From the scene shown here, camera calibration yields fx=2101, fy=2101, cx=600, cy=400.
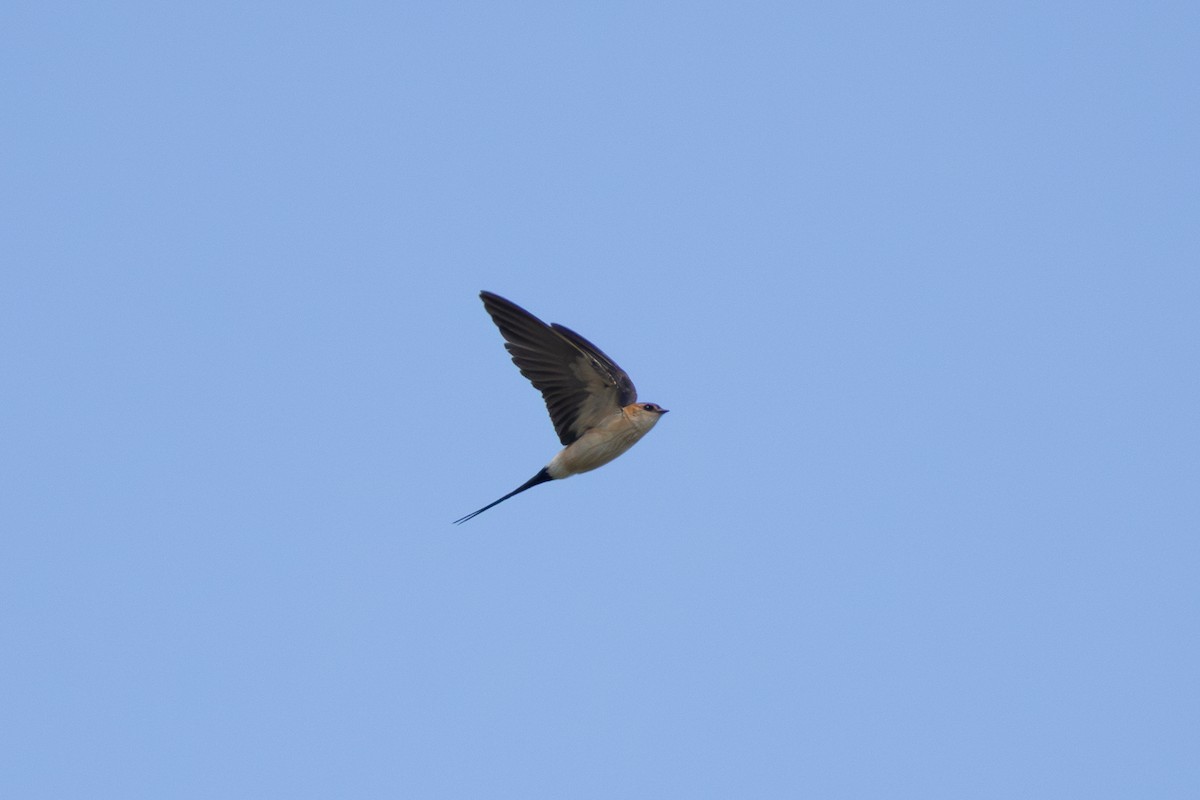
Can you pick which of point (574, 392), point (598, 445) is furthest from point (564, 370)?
point (598, 445)

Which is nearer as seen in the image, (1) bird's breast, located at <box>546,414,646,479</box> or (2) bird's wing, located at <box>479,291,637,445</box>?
(2) bird's wing, located at <box>479,291,637,445</box>

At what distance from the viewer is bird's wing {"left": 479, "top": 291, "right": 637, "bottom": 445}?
56.7 feet

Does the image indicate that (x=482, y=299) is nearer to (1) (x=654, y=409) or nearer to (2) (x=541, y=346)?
(2) (x=541, y=346)

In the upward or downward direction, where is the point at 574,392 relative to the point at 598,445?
upward

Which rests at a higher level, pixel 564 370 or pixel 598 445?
pixel 564 370

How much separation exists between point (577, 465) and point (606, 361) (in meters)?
0.93

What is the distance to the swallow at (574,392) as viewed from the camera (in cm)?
1733

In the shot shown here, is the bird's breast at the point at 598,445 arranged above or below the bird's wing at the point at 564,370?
below

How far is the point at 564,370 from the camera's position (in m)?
17.5

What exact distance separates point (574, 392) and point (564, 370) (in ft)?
0.73

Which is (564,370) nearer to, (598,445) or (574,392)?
(574,392)

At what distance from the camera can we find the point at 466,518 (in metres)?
Answer: 17.2

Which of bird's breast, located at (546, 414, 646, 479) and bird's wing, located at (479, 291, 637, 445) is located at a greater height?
bird's wing, located at (479, 291, 637, 445)

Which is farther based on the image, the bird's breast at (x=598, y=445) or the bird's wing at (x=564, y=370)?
the bird's breast at (x=598, y=445)
